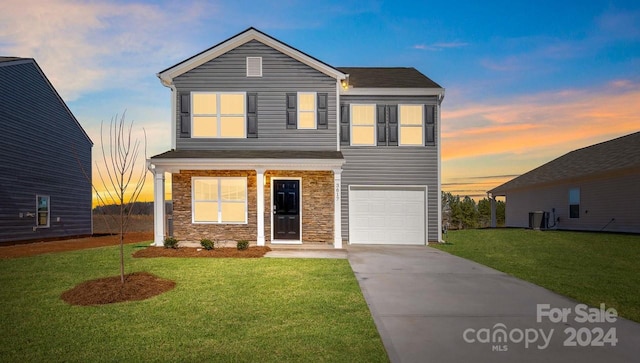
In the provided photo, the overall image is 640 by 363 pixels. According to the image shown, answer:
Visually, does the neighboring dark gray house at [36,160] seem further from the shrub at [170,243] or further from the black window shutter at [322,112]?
the black window shutter at [322,112]

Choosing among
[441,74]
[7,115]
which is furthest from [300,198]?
[7,115]

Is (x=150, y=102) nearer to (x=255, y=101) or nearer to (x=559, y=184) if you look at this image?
(x=255, y=101)

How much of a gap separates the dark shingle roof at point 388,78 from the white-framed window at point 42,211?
17.5m

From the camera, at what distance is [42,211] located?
795 inches

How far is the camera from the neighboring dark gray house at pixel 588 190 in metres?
19.1

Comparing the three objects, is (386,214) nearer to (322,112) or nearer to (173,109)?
(322,112)

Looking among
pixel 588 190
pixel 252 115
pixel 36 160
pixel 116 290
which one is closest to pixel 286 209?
pixel 252 115

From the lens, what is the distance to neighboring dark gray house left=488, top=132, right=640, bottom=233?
62.5ft

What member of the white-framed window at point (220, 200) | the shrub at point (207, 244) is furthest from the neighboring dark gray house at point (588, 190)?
the shrub at point (207, 244)

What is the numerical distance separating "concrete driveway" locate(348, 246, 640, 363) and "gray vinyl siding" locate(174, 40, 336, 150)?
6944 mm

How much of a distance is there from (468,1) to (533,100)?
21.0 feet

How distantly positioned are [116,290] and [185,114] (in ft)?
28.7

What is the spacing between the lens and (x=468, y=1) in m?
15.5

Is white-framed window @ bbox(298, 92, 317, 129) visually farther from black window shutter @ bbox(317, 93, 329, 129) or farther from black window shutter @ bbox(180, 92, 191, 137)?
black window shutter @ bbox(180, 92, 191, 137)
